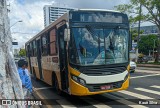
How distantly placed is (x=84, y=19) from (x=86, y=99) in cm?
318

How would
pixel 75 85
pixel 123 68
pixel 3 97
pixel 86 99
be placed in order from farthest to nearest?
1. pixel 86 99
2. pixel 123 68
3. pixel 75 85
4. pixel 3 97

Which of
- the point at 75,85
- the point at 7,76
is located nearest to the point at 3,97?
the point at 7,76

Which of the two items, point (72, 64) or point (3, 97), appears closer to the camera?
point (3, 97)

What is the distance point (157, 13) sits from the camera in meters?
31.8

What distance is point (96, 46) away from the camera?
8469 mm

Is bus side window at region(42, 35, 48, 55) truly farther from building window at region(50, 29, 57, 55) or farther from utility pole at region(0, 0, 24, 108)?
utility pole at region(0, 0, 24, 108)

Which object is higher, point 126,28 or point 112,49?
point 126,28

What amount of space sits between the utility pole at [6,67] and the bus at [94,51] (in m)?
4.74

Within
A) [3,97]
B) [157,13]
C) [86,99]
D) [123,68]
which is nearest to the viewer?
[3,97]

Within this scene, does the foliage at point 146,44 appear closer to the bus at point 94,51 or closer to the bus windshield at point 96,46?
the bus at point 94,51

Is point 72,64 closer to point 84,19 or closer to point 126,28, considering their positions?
point 84,19

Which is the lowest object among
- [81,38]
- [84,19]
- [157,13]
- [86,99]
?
[86,99]

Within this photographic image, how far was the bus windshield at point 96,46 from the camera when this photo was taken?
8305 millimetres

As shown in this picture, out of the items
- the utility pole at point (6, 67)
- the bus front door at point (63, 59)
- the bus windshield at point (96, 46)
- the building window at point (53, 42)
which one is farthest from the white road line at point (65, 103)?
the utility pole at point (6, 67)
